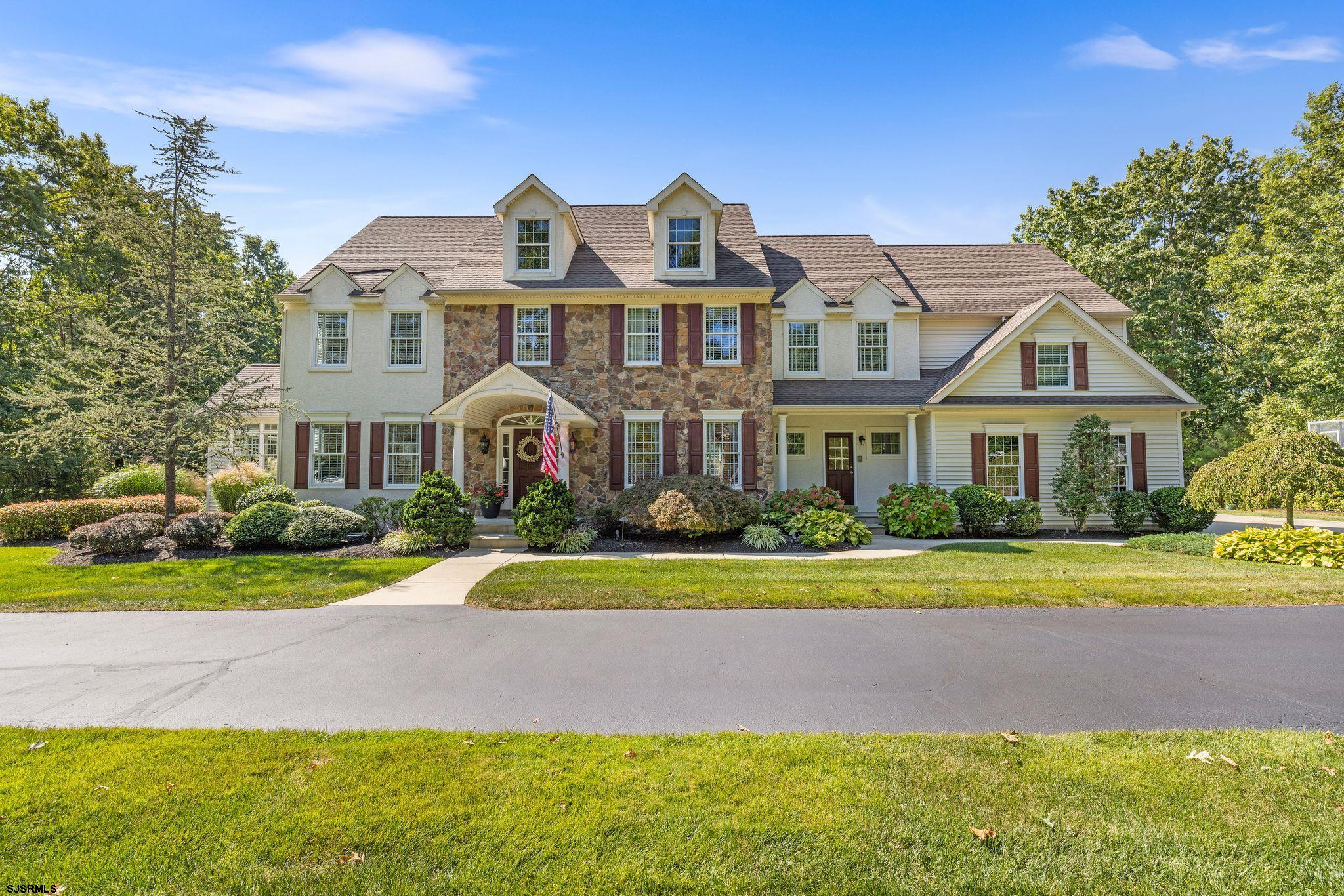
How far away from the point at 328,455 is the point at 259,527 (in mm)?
4052

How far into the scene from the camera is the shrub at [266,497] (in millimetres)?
14977

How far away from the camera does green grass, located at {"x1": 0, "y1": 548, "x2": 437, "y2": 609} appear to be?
8.12m

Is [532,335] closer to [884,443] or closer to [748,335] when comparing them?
[748,335]

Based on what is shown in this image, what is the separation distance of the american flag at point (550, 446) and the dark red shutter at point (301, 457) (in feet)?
24.2

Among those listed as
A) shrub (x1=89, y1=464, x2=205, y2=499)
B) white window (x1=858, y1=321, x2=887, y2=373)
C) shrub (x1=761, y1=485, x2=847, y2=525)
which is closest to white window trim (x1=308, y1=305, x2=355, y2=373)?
shrub (x1=89, y1=464, x2=205, y2=499)

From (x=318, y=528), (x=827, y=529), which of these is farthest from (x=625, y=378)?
(x=318, y=528)

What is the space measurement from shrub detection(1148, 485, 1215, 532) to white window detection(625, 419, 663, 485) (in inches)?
494

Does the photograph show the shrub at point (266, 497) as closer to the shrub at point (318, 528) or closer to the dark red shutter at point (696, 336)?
the shrub at point (318, 528)

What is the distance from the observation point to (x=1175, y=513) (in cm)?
1548

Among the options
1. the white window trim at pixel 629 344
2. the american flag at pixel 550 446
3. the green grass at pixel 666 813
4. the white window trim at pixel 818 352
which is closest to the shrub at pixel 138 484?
the american flag at pixel 550 446

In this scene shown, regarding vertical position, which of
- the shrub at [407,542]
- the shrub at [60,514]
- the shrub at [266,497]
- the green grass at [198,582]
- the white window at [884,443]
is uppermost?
the white window at [884,443]

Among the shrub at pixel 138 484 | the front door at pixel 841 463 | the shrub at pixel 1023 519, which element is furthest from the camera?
the front door at pixel 841 463

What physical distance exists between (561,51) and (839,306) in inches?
423

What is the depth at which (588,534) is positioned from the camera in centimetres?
1345
